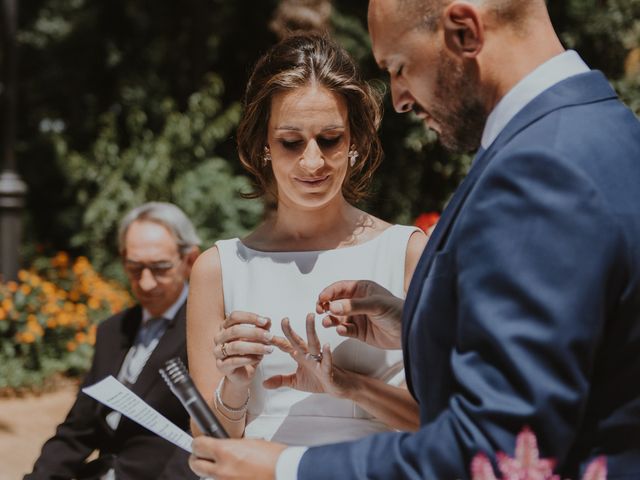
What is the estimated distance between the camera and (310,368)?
187 centimetres

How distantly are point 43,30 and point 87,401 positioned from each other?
1163 cm

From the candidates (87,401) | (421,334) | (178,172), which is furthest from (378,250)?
(178,172)

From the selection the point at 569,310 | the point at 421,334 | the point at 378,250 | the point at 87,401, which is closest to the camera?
the point at 569,310

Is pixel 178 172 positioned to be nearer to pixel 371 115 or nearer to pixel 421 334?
pixel 371 115

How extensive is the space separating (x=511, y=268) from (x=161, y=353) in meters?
2.33

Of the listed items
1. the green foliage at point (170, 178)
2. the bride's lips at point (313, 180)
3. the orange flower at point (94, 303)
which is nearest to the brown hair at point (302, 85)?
the bride's lips at point (313, 180)

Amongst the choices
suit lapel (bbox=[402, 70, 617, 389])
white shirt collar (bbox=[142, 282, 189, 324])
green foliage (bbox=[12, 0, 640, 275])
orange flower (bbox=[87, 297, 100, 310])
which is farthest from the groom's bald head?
orange flower (bbox=[87, 297, 100, 310])

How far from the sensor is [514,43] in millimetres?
1280

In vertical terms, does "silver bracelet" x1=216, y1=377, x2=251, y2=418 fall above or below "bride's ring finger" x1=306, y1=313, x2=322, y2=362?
below

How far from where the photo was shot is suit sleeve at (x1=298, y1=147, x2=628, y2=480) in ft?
3.56

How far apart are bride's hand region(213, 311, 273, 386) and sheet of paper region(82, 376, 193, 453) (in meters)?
0.24

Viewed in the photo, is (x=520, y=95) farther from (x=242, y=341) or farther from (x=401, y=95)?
(x=242, y=341)

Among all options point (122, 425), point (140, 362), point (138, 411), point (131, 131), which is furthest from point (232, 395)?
point (131, 131)

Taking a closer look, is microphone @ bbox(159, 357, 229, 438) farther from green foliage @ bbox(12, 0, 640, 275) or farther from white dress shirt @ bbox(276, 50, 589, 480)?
green foliage @ bbox(12, 0, 640, 275)
